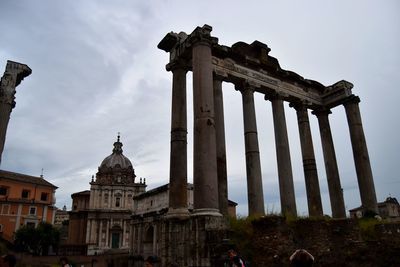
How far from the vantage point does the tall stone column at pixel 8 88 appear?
12070mm

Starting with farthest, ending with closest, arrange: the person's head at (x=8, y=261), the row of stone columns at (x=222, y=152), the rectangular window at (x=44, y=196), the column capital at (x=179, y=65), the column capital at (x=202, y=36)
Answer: the rectangular window at (x=44, y=196) < the column capital at (x=179, y=65) < the column capital at (x=202, y=36) < the row of stone columns at (x=222, y=152) < the person's head at (x=8, y=261)

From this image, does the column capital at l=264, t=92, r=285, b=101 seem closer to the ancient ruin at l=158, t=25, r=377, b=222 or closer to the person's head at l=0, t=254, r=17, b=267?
the ancient ruin at l=158, t=25, r=377, b=222

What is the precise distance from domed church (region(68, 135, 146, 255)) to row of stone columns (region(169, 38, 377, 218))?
47.0 m

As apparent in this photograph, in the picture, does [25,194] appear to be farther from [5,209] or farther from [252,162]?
[252,162]

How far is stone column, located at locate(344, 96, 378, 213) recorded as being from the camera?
15.7m

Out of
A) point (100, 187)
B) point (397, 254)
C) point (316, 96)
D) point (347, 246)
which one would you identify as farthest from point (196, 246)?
point (100, 187)

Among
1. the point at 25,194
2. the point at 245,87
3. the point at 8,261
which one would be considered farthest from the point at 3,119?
the point at 25,194

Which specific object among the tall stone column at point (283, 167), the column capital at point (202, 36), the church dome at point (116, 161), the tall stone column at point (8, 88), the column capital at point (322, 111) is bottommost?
the tall stone column at point (283, 167)

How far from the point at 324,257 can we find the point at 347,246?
930mm

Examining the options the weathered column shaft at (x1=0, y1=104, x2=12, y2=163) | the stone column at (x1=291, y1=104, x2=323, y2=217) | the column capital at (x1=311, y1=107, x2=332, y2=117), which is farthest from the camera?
the column capital at (x1=311, y1=107, x2=332, y2=117)

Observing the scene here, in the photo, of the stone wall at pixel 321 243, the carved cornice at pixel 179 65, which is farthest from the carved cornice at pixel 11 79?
the stone wall at pixel 321 243

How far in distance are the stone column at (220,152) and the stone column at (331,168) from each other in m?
7.35

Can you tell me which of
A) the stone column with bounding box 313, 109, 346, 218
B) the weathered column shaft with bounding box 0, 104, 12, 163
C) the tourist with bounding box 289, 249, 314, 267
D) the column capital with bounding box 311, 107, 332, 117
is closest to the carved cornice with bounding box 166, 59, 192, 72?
the weathered column shaft with bounding box 0, 104, 12, 163

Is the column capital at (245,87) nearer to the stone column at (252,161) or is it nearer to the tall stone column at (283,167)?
the stone column at (252,161)
